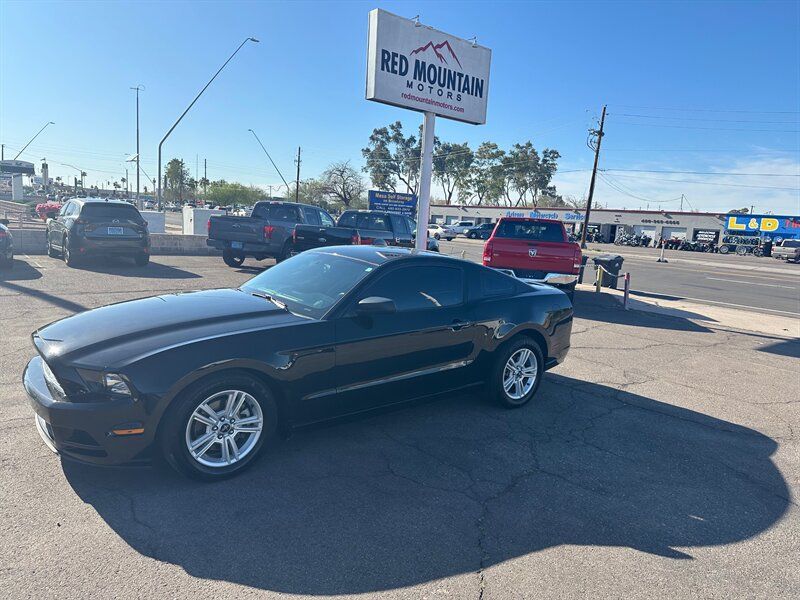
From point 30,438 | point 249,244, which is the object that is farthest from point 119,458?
point 249,244

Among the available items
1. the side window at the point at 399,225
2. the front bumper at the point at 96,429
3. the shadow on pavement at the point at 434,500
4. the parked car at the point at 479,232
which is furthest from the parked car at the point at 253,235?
the parked car at the point at 479,232

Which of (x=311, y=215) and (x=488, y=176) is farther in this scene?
(x=488, y=176)

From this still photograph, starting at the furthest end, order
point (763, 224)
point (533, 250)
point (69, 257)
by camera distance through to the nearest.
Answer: point (763, 224)
point (69, 257)
point (533, 250)

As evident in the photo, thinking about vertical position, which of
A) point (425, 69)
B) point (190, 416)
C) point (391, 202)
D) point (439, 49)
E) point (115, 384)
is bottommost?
point (190, 416)

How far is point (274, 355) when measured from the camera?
354cm

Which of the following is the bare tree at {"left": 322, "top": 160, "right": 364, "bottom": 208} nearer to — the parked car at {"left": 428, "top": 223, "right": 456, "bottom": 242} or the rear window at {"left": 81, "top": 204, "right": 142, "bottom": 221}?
the parked car at {"left": 428, "top": 223, "right": 456, "bottom": 242}

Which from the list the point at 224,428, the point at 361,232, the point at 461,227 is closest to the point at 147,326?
the point at 224,428

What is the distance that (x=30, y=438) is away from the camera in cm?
387

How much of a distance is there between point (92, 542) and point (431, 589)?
70.6 inches

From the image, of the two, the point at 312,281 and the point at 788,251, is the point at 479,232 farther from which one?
the point at 312,281

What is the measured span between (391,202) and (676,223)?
144 ft

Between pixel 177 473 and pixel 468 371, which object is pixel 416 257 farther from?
pixel 177 473

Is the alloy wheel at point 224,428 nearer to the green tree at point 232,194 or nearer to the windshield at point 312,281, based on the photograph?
the windshield at point 312,281

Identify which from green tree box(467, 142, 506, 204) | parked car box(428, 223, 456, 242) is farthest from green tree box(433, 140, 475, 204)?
parked car box(428, 223, 456, 242)
